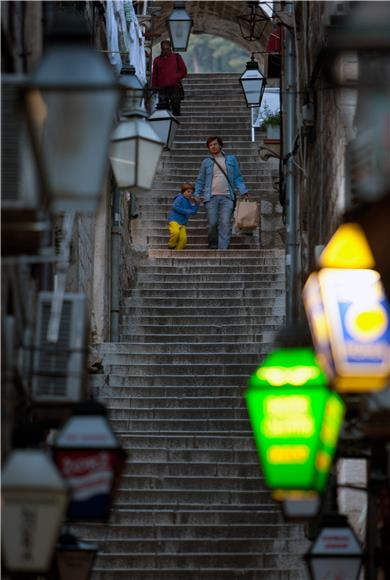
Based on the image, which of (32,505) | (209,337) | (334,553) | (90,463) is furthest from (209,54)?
(32,505)

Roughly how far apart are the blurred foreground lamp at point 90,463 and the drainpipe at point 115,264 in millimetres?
11747

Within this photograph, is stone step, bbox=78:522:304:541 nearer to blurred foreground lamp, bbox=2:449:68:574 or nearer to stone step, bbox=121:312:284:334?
stone step, bbox=121:312:284:334

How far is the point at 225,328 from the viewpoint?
23.2 metres

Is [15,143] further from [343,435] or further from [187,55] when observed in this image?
[187,55]

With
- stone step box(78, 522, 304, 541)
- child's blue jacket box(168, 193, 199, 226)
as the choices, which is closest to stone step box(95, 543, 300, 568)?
stone step box(78, 522, 304, 541)

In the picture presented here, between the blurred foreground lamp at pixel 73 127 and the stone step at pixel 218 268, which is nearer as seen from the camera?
the blurred foreground lamp at pixel 73 127

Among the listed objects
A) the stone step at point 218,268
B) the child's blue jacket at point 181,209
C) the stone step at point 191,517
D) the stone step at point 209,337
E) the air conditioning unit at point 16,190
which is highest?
the child's blue jacket at point 181,209

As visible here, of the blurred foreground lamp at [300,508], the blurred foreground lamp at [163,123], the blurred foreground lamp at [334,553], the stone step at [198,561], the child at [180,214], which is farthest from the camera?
the child at [180,214]

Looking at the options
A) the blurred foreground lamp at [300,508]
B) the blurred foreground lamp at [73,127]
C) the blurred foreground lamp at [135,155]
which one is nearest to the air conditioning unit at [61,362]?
the blurred foreground lamp at [300,508]

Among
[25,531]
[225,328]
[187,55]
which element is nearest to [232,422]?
[225,328]

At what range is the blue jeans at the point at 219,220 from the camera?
26153 millimetres

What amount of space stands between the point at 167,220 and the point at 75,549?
14.2 metres

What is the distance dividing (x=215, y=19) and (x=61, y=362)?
2435 centimetres

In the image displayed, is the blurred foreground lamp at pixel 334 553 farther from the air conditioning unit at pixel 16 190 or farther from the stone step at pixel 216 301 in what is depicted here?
the stone step at pixel 216 301
